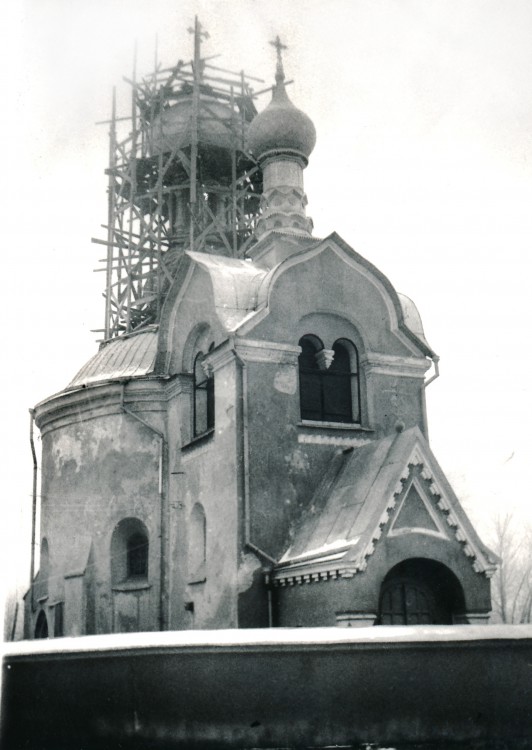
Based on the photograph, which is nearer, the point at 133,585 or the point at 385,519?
the point at 385,519

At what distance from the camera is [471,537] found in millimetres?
13195

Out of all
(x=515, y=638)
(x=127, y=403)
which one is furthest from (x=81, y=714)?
(x=127, y=403)

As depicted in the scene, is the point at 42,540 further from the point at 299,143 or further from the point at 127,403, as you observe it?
the point at 299,143

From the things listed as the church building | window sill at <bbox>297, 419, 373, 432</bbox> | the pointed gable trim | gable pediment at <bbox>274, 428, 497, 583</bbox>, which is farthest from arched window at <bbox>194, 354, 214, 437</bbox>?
the pointed gable trim

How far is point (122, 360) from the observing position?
60.1 ft

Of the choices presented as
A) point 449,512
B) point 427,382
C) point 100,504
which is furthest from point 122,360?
point 449,512

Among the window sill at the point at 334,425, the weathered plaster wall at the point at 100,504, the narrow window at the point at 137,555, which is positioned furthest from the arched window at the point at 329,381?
the narrow window at the point at 137,555

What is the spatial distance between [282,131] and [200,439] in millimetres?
6406

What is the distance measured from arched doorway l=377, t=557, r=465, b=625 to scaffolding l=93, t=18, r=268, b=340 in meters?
11.0

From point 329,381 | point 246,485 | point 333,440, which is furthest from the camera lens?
point 329,381

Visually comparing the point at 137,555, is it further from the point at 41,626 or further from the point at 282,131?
the point at 282,131

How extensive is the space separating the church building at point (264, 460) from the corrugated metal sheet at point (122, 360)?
0.07m

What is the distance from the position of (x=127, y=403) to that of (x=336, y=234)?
4743mm

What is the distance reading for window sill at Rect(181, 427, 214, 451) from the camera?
49.7 ft
